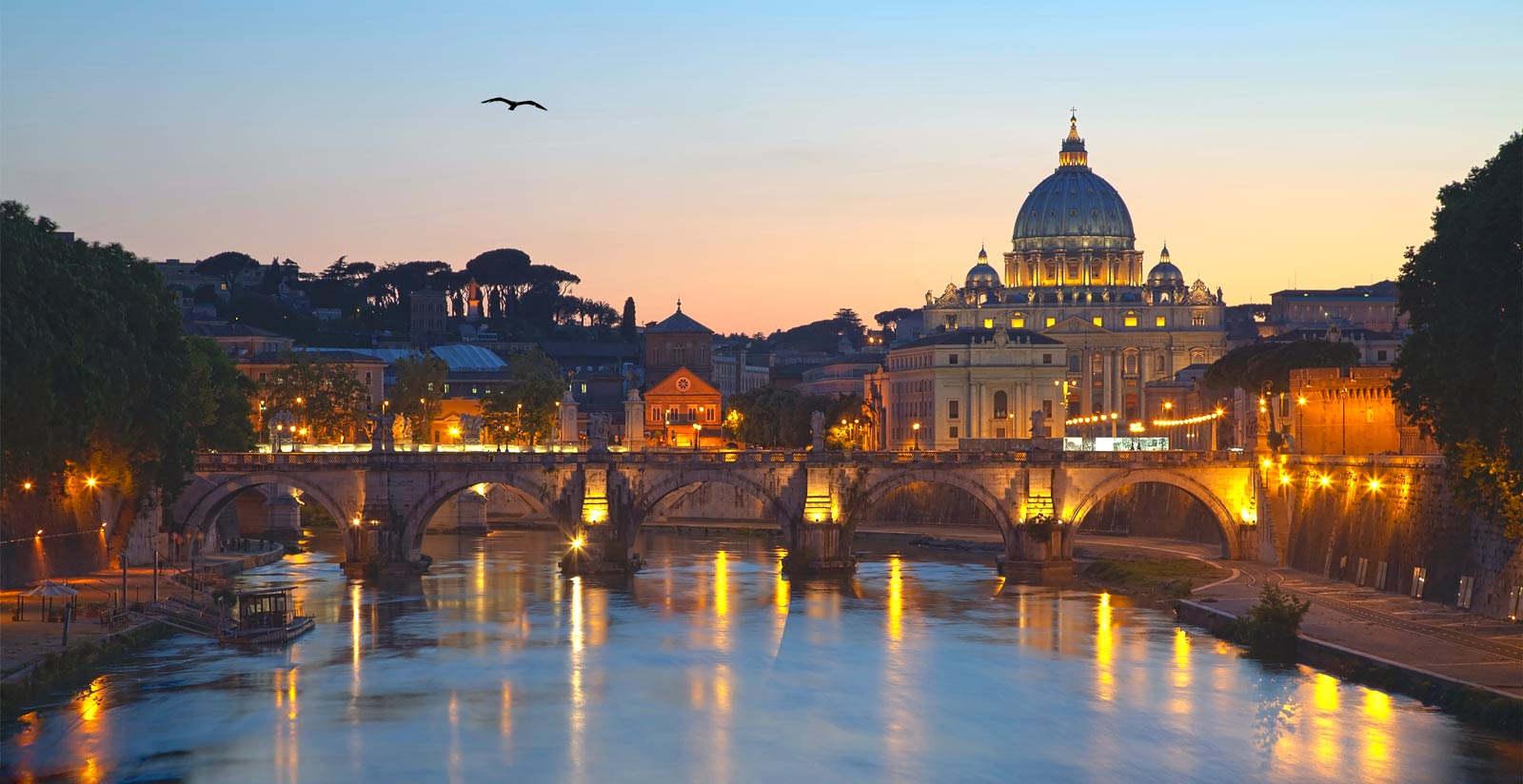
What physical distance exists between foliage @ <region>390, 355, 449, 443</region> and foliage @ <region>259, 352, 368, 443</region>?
13.7 meters

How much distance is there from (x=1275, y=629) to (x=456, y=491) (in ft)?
139

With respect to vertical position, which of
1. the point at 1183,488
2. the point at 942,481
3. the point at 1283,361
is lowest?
the point at 1183,488

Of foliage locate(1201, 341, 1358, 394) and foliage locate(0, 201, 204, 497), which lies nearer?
foliage locate(0, 201, 204, 497)

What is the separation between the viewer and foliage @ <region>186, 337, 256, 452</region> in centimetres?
9694

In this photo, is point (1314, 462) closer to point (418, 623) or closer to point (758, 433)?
point (418, 623)

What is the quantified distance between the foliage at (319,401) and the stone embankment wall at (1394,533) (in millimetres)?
66412

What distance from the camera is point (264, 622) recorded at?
68.6 metres

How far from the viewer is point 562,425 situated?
11612 centimetres

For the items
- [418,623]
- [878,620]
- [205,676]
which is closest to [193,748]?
[205,676]

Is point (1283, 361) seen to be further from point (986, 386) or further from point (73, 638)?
point (73, 638)

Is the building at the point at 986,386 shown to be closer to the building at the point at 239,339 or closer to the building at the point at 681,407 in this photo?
the building at the point at 681,407

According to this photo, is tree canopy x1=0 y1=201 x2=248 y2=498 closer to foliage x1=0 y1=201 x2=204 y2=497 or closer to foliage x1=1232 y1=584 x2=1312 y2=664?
foliage x1=0 y1=201 x2=204 y2=497

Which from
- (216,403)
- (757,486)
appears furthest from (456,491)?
(216,403)

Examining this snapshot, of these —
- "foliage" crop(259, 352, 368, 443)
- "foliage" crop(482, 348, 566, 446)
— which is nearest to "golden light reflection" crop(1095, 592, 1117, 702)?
"foliage" crop(259, 352, 368, 443)
